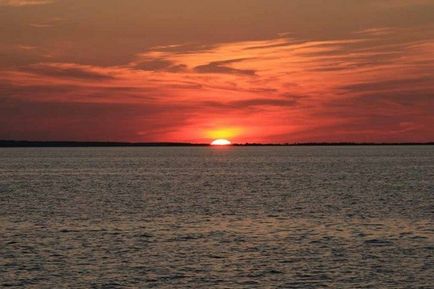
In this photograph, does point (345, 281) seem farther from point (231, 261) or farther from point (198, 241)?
point (198, 241)

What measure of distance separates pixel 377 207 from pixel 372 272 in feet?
129

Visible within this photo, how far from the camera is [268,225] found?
64.4m

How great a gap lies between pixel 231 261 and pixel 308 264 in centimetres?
469

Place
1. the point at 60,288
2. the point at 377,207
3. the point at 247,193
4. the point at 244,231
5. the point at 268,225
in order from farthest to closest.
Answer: the point at 247,193, the point at 377,207, the point at 268,225, the point at 244,231, the point at 60,288

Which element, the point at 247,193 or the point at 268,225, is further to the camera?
the point at 247,193

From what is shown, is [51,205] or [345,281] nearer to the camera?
[345,281]

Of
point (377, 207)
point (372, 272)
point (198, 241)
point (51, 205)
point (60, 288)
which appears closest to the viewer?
point (60, 288)

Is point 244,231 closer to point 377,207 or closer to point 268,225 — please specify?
point 268,225

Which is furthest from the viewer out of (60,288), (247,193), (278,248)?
(247,193)

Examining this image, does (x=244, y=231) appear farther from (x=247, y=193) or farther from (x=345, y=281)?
(x=247, y=193)

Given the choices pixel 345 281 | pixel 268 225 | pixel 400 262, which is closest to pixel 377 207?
pixel 268 225

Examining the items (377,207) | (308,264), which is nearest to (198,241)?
(308,264)

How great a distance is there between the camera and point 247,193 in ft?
351

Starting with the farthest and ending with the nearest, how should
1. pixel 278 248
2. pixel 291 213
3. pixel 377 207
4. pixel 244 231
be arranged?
pixel 377 207 < pixel 291 213 < pixel 244 231 < pixel 278 248
